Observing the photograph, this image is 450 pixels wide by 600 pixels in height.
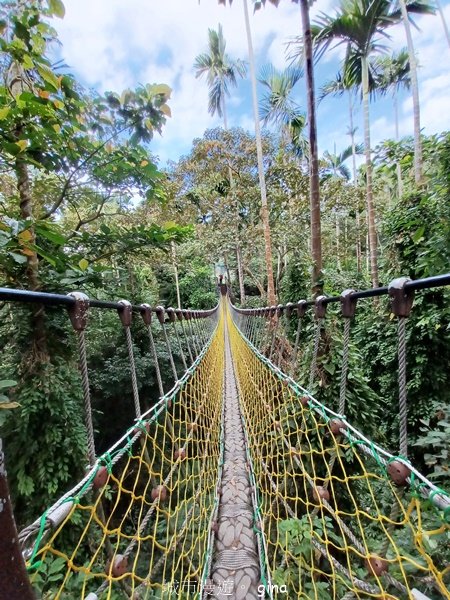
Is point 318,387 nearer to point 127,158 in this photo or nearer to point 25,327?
point 25,327

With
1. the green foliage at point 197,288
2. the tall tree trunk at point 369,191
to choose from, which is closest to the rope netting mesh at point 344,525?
the tall tree trunk at point 369,191

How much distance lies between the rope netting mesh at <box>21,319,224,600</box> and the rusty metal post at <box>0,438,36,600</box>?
0.53 ft

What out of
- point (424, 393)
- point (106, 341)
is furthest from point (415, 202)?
point (106, 341)

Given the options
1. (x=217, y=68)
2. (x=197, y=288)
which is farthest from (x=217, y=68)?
(x=197, y=288)

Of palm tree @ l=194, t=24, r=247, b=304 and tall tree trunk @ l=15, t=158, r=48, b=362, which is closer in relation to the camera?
tall tree trunk @ l=15, t=158, r=48, b=362

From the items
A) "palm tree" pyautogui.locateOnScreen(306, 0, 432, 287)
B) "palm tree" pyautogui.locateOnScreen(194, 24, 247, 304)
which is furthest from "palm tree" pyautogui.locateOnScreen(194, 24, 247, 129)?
"palm tree" pyautogui.locateOnScreen(306, 0, 432, 287)

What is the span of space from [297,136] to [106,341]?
294 inches

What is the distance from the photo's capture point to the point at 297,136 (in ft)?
27.1

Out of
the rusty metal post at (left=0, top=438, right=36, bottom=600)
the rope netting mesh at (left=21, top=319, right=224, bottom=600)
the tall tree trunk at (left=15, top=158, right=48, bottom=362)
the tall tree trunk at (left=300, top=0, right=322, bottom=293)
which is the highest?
the tall tree trunk at (left=300, top=0, right=322, bottom=293)

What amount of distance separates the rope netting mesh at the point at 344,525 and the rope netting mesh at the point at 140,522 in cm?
26

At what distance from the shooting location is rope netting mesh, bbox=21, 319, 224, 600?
54 cm

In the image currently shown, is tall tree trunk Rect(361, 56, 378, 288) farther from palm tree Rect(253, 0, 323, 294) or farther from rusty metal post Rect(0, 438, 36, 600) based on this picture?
rusty metal post Rect(0, 438, 36, 600)

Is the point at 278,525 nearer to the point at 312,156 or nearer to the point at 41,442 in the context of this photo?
the point at 41,442

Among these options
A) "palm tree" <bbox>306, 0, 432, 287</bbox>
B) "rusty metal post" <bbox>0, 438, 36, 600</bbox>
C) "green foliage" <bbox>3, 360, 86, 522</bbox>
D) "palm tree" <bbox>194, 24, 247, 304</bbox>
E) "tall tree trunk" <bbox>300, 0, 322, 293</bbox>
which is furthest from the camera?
"palm tree" <bbox>194, 24, 247, 304</bbox>
